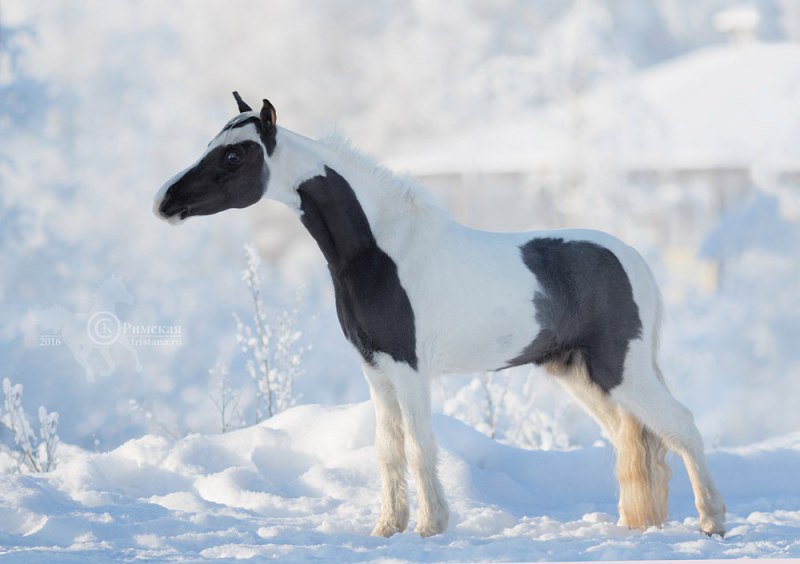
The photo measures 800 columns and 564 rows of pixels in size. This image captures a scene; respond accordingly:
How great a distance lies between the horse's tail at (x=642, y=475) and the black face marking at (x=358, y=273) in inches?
33.7

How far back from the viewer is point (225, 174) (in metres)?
2.96

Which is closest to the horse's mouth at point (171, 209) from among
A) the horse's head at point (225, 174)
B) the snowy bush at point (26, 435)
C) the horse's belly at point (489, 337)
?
the horse's head at point (225, 174)

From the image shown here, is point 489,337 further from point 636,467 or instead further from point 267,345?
point 267,345

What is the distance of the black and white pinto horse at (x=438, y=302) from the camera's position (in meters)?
2.99

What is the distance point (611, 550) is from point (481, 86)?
27.9 ft

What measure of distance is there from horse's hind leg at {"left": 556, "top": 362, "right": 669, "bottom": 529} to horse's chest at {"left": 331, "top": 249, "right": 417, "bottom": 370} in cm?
69

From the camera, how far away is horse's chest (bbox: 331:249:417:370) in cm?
298

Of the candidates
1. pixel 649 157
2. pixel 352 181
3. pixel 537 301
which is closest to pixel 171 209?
pixel 352 181

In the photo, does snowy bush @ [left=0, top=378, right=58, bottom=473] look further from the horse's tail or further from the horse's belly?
the horse's tail

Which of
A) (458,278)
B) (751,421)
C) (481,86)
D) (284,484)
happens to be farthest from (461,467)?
(481,86)

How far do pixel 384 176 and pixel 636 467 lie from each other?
51.6 inches

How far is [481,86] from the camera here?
35.4 feet

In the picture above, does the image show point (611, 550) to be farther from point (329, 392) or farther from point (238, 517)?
point (329, 392)

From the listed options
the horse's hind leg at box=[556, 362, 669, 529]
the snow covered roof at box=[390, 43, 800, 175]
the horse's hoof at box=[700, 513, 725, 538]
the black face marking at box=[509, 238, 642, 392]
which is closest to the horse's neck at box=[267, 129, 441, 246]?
the black face marking at box=[509, 238, 642, 392]
